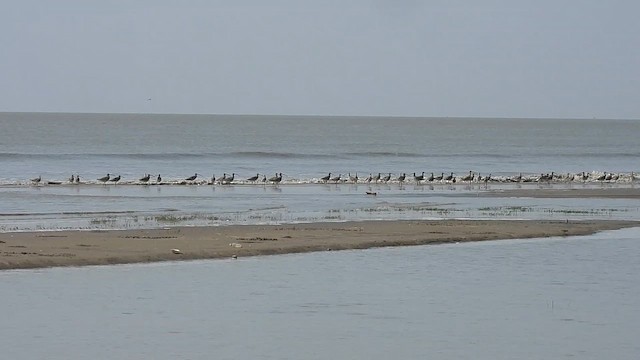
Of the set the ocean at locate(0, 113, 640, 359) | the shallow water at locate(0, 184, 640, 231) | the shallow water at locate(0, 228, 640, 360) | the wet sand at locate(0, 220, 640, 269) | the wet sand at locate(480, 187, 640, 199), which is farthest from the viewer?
the wet sand at locate(480, 187, 640, 199)

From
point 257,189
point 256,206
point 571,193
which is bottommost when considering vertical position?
point 256,206

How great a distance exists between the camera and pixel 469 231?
2652 centimetres

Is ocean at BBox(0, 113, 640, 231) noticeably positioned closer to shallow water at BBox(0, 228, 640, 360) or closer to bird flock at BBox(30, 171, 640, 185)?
bird flock at BBox(30, 171, 640, 185)

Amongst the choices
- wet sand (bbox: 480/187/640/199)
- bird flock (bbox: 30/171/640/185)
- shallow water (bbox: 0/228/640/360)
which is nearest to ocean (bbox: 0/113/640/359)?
shallow water (bbox: 0/228/640/360)

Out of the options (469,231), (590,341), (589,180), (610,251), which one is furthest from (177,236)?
(589,180)

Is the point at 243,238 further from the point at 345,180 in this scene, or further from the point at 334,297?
the point at 345,180

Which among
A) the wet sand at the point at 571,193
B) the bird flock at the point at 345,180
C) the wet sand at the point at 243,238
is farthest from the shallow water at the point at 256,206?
the bird flock at the point at 345,180

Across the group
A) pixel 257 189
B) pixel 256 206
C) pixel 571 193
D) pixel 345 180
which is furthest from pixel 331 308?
pixel 345 180

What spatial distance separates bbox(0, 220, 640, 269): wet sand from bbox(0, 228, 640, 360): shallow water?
696mm

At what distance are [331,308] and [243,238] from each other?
321 inches

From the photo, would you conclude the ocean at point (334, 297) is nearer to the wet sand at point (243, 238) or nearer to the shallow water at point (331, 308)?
the shallow water at point (331, 308)

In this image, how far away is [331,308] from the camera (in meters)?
15.9

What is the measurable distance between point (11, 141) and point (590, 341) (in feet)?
321

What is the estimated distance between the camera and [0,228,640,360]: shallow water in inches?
530
